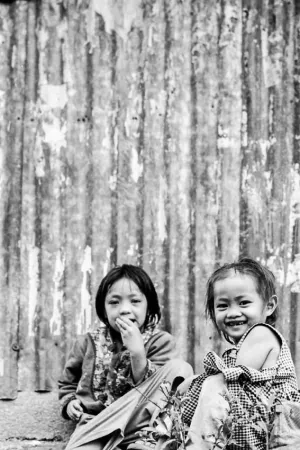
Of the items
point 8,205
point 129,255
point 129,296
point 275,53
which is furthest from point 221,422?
point 275,53

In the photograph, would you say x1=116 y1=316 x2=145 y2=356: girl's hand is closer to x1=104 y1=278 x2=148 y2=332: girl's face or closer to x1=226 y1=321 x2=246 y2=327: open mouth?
x1=104 y1=278 x2=148 y2=332: girl's face

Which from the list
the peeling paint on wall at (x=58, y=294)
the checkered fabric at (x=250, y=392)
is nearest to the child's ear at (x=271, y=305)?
the checkered fabric at (x=250, y=392)

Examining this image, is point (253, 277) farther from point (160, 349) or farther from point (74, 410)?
point (74, 410)

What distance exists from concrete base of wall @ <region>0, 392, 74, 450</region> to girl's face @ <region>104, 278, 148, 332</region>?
0.64 m

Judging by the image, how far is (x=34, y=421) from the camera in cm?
502

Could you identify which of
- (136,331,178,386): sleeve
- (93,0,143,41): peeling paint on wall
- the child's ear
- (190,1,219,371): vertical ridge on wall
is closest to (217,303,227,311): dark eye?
the child's ear

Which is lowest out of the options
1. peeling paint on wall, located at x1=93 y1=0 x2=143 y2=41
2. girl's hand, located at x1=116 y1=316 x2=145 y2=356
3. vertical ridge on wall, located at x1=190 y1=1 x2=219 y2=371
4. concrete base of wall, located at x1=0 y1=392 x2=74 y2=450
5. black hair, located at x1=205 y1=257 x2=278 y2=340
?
concrete base of wall, located at x1=0 y1=392 x2=74 y2=450

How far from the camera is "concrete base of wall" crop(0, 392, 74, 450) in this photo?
16.3 ft

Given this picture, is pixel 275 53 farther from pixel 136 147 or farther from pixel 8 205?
pixel 8 205

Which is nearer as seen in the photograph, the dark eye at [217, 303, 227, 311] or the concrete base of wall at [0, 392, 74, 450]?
the dark eye at [217, 303, 227, 311]

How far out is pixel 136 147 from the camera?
517 cm

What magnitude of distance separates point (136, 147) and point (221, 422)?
2.07 meters

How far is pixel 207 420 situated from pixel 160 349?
1213 millimetres

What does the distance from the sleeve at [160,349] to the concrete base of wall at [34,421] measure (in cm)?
66
